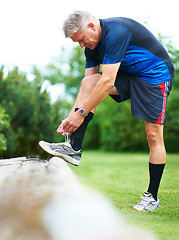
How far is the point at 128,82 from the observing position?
2623mm

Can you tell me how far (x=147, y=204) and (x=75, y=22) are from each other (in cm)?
144

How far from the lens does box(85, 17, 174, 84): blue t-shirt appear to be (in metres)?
2.32

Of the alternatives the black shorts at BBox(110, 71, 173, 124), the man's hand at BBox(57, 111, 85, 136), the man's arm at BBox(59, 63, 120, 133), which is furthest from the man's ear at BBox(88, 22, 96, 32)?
the man's hand at BBox(57, 111, 85, 136)

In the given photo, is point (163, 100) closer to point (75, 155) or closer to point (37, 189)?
point (75, 155)

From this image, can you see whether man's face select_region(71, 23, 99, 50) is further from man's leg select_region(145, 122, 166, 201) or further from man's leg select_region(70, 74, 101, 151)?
man's leg select_region(145, 122, 166, 201)

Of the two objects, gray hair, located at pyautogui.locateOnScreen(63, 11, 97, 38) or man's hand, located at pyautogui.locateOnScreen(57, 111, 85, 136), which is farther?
man's hand, located at pyautogui.locateOnScreen(57, 111, 85, 136)

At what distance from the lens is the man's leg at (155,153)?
253 centimetres

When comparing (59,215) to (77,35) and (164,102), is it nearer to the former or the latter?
(77,35)

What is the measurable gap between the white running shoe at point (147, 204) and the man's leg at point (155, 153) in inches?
1.9

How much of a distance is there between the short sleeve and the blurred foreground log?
3.95 feet

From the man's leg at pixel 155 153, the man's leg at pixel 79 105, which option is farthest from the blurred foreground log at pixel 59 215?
the man's leg at pixel 155 153

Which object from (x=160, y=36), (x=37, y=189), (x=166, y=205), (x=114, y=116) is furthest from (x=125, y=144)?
(x=37, y=189)

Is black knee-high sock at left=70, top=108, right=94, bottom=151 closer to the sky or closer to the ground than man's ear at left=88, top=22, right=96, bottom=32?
closer to the ground

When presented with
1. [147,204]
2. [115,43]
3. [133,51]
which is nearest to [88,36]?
[115,43]
